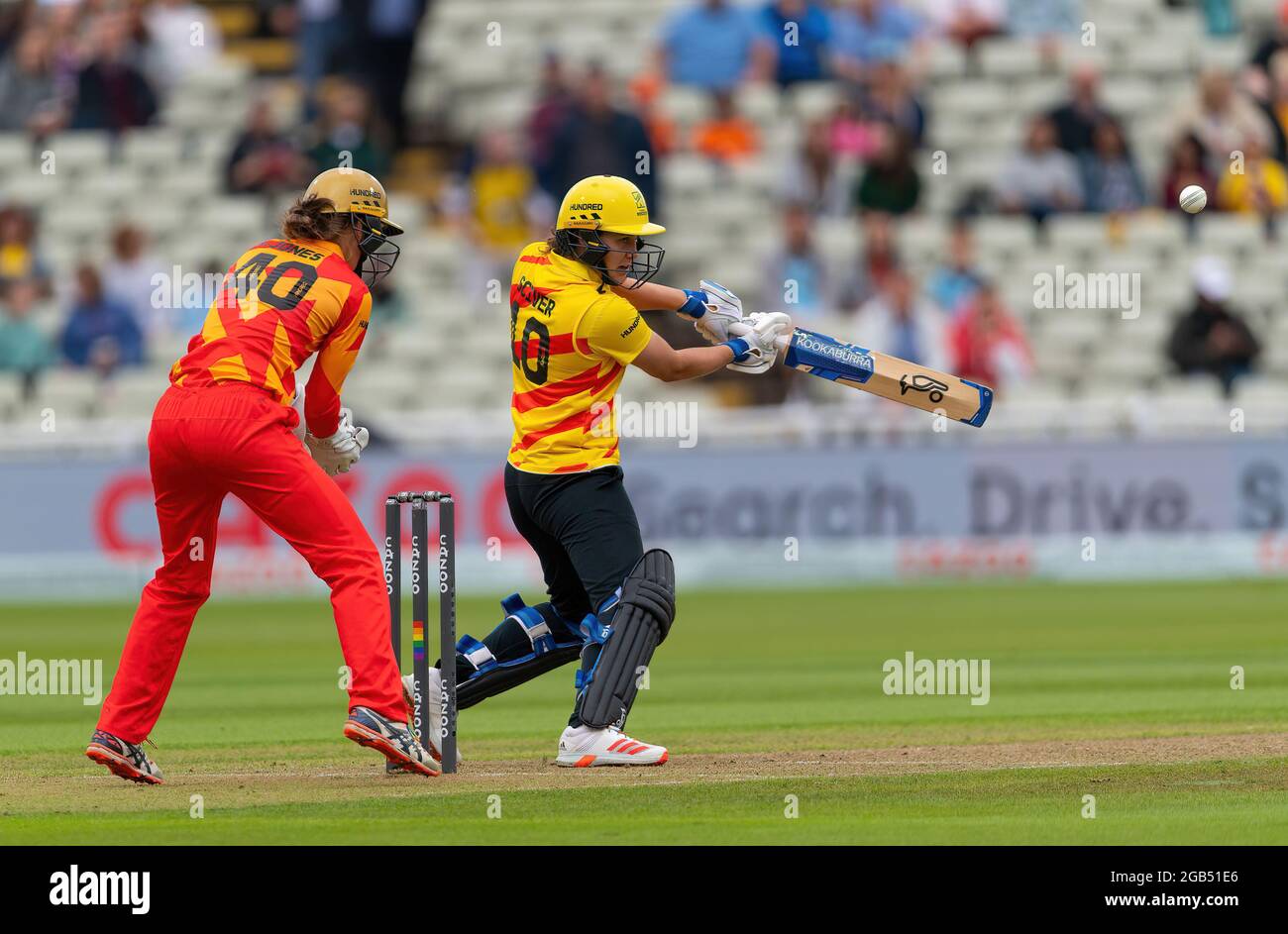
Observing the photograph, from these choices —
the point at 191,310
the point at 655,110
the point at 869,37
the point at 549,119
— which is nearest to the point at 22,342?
the point at 191,310

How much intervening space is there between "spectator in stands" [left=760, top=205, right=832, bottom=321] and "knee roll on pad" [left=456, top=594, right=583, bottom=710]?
38.4ft

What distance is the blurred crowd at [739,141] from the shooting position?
68.3 ft

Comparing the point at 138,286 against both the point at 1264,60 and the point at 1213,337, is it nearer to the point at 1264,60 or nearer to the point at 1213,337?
the point at 1213,337

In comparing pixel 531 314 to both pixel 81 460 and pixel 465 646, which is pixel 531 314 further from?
pixel 81 460

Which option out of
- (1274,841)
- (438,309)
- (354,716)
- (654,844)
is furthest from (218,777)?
(438,309)

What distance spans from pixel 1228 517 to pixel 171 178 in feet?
38.5

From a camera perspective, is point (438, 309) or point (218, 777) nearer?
point (218, 777)

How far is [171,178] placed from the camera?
23.6 metres

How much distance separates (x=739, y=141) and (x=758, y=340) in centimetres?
1419

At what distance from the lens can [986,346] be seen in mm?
20281

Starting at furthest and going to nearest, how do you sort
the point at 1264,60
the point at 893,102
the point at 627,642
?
the point at 1264,60, the point at 893,102, the point at 627,642

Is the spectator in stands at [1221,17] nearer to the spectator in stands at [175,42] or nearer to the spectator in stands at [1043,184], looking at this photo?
the spectator in stands at [1043,184]

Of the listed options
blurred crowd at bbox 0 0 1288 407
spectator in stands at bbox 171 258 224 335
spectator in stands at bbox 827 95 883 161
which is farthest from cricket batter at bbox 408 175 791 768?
spectator in stands at bbox 827 95 883 161

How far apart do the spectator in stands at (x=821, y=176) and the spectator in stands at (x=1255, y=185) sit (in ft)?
12.7
